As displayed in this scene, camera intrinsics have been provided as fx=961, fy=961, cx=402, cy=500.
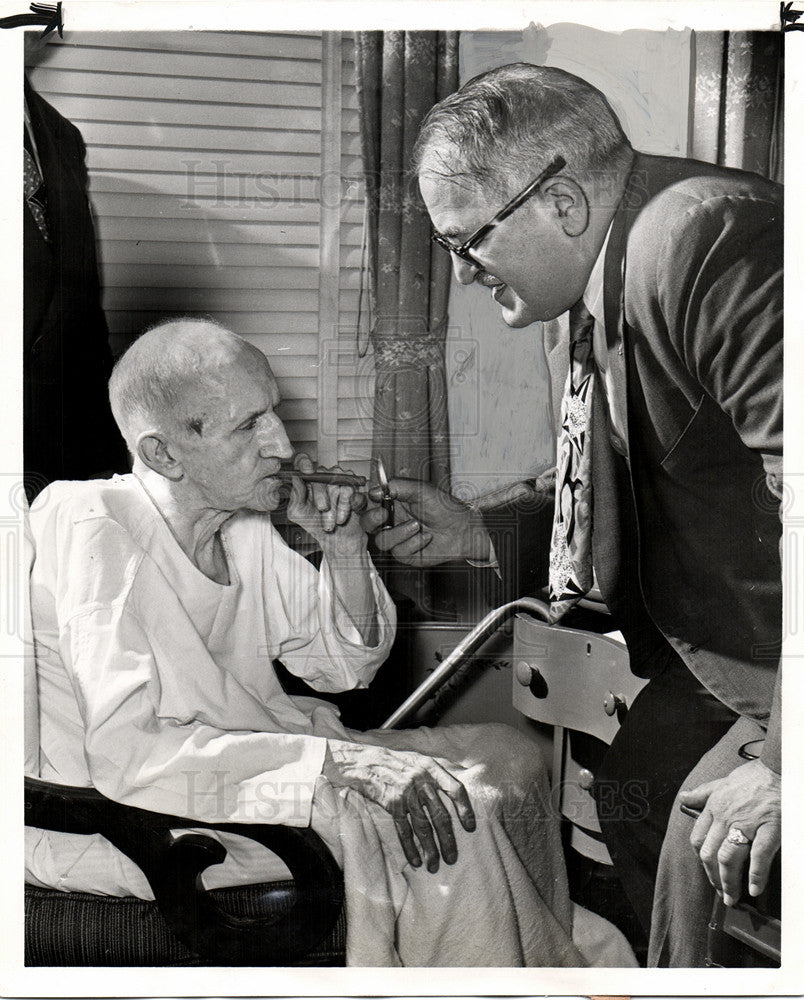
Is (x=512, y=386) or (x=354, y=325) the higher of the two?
(x=354, y=325)

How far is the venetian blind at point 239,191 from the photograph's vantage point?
1910 millimetres

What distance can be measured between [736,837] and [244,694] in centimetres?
103

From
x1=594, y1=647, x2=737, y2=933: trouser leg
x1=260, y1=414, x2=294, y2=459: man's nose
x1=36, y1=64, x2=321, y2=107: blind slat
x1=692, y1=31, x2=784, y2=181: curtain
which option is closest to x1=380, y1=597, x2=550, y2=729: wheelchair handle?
x1=594, y1=647, x2=737, y2=933: trouser leg

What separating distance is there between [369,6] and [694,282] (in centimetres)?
87

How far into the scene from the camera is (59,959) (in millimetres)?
1940

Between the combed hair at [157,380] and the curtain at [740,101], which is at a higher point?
the curtain at [740,101]

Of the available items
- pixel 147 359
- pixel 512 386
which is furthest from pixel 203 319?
pixel 512 386

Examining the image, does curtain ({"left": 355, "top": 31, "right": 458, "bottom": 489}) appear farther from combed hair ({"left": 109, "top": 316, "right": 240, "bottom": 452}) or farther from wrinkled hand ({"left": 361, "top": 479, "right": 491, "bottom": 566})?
combed hair ({"left": 109, "top": 316, "right": 240, "bottom": 452})

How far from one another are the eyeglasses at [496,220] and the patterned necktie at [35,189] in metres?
0.78

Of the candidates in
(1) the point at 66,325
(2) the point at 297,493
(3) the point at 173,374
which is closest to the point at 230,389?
(3) the point at 173,374

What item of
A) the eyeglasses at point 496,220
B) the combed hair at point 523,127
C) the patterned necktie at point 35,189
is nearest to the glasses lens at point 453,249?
the eyeglasses at point 496,220

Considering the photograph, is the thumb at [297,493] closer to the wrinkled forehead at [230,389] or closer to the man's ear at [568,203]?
the wrinkled forehead at [230,389]

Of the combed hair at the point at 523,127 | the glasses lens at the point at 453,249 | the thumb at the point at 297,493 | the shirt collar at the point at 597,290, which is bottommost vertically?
the thumb at the point at 297,493

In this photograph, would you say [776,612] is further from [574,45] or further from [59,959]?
[59,959]
